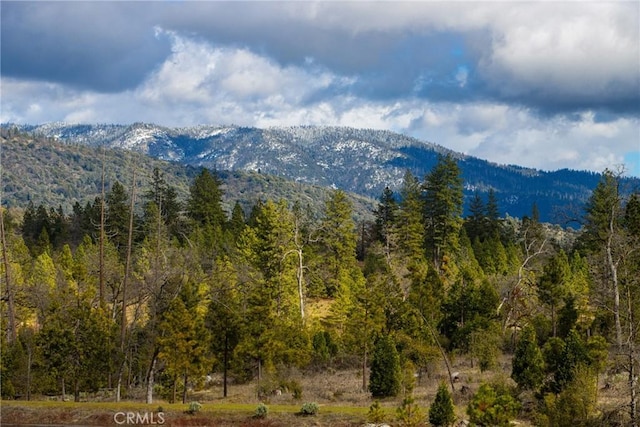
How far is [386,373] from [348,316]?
1498 cm

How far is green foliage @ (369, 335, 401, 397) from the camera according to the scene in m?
39.3

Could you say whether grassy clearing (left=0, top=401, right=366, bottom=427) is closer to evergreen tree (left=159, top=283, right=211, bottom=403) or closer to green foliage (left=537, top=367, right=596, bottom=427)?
evergreen tree (left=159, top=283, right=211, bottom=403)

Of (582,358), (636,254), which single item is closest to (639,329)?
(582,358)

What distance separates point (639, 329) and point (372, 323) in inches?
639

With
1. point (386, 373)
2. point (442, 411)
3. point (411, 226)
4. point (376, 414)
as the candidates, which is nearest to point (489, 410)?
point (442, 411)

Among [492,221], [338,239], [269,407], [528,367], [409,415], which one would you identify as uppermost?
[492,221]

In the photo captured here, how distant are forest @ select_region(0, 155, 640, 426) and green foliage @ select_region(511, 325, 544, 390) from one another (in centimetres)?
9

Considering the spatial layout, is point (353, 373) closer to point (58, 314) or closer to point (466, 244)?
point (58, 314)

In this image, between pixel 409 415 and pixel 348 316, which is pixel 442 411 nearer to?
pixel 409 415

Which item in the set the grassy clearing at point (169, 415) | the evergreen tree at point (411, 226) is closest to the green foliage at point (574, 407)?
the grassy clearing at point (169, 415)

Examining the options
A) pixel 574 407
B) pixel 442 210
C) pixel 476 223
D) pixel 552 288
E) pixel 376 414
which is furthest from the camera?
pixel 476 223

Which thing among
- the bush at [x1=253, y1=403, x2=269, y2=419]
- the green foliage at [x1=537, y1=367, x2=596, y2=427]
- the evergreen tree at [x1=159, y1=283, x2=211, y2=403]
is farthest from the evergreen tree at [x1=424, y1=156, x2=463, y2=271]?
the bush at [x1=253, y1=403, x2=269, y2=419]

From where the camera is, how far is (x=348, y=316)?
178 feet

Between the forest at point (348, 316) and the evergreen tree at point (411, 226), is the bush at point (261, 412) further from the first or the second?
the evergreen tree at point (411, 226)
